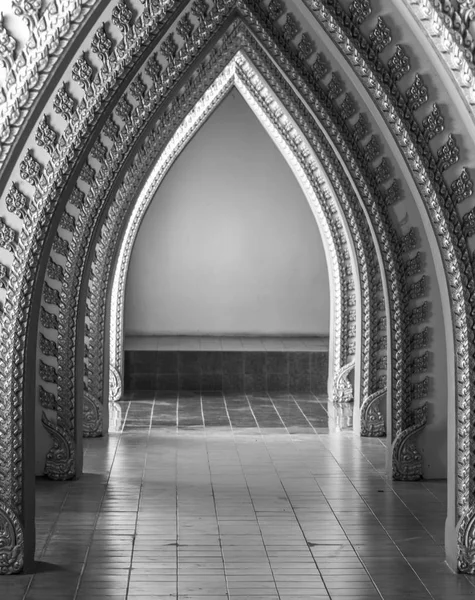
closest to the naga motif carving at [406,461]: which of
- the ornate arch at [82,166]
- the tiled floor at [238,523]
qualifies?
the tiled floor at [238,523]

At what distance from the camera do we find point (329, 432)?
408 inches

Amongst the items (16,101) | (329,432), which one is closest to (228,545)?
(16,101)

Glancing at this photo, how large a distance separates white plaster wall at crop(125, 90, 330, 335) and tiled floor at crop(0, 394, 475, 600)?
5.12 metres

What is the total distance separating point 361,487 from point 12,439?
3.17 metres

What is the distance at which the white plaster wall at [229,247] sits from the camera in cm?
1534

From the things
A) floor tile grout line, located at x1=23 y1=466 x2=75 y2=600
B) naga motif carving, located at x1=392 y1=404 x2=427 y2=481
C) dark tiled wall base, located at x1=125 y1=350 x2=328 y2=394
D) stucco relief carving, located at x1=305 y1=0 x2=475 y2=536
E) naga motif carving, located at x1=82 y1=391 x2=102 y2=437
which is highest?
stucco relief carving, located at x1=305 y1=0 x2=475 y2=536

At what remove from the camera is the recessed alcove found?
15.3 m

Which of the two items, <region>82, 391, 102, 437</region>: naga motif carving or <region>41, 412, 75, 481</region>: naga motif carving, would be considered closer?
<region>41, 412, 75, 481</region>: naga motif carving

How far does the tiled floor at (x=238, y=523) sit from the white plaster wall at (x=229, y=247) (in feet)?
16.8

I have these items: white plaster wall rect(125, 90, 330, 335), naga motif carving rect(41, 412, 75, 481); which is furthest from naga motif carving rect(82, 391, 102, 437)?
white plaster wall rect(125, 90, 330, 335)

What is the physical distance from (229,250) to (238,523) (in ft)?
29.1

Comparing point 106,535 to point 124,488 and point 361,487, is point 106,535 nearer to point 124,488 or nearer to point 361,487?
point 124,488

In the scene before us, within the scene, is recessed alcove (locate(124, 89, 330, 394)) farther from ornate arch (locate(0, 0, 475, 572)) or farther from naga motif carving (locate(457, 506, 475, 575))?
naga motif carving (locate(457, 506, 475, 575))

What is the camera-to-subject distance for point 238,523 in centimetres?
693
